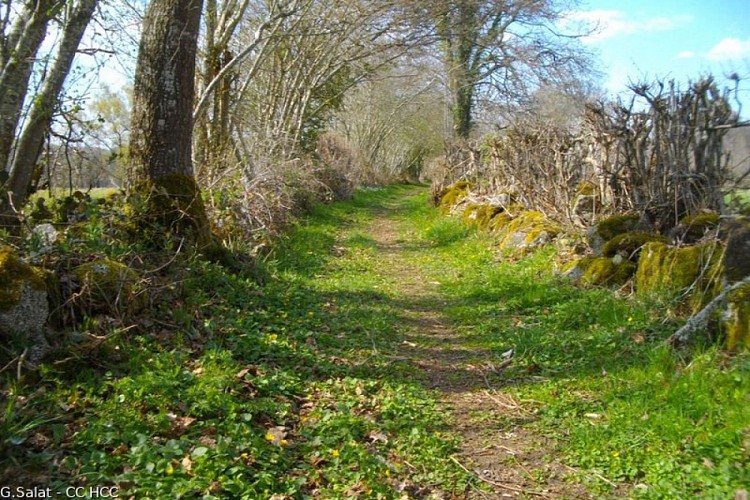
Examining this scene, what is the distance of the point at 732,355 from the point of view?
4.35 m

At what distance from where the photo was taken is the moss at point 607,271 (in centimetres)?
691

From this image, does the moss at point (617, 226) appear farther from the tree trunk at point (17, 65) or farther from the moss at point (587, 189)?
the tree trunk at point (17, 65)

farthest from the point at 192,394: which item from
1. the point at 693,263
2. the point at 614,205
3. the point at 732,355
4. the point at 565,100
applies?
the point at 565,100

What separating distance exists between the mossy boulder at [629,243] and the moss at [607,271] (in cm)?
13

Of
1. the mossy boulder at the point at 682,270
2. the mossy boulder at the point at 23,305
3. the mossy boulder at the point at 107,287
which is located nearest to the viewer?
the mossy boulder at the point at 23,305

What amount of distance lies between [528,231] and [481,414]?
6.12 metres

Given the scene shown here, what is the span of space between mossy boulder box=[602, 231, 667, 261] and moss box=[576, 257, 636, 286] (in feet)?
0.41

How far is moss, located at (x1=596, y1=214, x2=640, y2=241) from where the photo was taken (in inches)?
302

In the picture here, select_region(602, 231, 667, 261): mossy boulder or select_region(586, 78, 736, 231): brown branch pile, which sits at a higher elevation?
select_region(586, 78, 736, 231): brown branch pile

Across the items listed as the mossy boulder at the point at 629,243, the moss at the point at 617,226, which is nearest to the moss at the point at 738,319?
the mossy boulder at the point at 629,243

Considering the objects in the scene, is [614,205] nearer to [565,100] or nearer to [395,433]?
[395,433]

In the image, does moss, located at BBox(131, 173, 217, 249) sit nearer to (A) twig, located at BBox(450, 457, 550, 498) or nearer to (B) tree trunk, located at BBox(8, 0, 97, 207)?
(B) tree trunk, located at BBox(8, 0, 97, 207)

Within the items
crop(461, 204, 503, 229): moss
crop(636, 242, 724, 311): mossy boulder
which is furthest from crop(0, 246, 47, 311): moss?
crop(461, 204, 503, 229): moss

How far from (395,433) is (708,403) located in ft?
6.90
